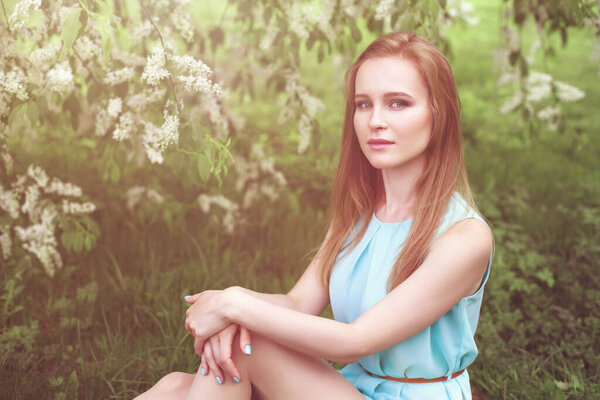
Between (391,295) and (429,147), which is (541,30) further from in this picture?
(391,295)

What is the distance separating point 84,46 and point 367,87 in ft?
3.79

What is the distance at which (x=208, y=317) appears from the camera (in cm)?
183

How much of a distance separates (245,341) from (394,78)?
34.4 inches

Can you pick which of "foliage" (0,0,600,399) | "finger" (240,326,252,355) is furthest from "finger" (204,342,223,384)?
"foliage" (0,0,600,399)

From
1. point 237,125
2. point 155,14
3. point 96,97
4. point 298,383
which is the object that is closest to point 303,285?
point 298,383

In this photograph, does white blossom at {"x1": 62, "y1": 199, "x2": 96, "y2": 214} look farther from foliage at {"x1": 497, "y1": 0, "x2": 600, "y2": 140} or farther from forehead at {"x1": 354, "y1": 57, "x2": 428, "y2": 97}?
foliage at {"x1": 497, "y1": 0, "x2": 600, "y2": 140}

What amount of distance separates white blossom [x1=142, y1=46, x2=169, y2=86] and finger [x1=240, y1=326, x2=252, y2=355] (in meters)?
0.83

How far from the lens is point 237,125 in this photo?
362 centimetres

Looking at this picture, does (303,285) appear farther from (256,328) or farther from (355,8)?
(355,8)

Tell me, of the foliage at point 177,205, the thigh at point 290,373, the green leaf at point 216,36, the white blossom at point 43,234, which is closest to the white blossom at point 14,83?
the foliage at point 177,205

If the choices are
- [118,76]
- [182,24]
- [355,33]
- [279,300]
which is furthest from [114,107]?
[355,33]

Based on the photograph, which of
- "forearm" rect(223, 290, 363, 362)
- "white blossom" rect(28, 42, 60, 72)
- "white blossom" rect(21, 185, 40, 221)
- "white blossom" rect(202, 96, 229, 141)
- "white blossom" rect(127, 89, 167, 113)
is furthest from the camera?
"white blossom" rect(202, 96, 229, 141)

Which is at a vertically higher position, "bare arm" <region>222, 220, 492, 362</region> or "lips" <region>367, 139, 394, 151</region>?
"lips" <region>367, 139, 394, 151</region>

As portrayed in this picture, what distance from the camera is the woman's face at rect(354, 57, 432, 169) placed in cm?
188
